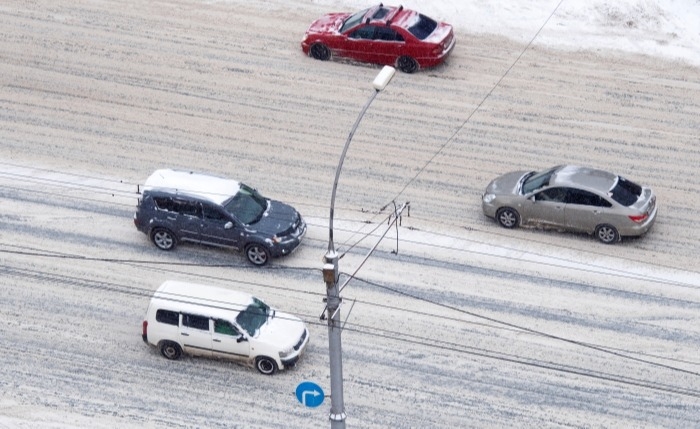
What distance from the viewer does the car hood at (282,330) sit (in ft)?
75.5

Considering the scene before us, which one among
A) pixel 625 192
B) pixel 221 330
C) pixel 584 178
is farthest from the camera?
pixel 584 178

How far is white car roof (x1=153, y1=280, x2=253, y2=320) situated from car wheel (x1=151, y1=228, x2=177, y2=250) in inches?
112

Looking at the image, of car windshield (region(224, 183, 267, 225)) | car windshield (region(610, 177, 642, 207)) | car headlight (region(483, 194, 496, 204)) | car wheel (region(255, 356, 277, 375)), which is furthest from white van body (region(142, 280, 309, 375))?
car windshield (region(610, 177, 642, 207))

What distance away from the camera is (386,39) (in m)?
33.6

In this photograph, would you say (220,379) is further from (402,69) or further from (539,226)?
(402,69)

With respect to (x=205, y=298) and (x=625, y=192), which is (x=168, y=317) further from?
(x=625, y=192)

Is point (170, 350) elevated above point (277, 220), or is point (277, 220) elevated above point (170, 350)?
point (277, 220)

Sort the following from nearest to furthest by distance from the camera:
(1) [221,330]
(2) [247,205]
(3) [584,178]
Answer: (1) [221,330] < (2) [247,205] < (3) [584,178]

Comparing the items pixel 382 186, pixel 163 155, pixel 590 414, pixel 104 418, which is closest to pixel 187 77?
pixel 163 155

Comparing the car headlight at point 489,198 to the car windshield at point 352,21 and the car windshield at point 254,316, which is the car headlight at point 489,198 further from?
the car windshield at point 352,21

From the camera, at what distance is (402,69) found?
33875 millimetres

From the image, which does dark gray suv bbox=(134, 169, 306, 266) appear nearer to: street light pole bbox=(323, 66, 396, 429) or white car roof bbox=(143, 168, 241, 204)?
white car roof bbox=(143, 168, 241, 204)

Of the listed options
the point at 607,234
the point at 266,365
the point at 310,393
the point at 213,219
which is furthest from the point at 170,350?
the point at 607,234

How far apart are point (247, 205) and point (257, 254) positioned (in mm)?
1139
